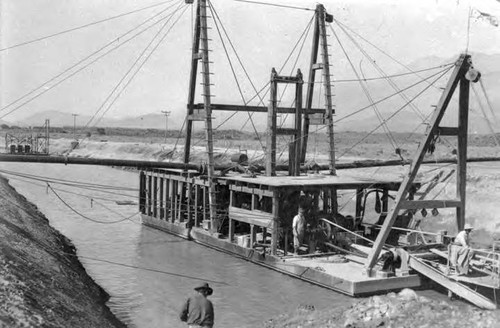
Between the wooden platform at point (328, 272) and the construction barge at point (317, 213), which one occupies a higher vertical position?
the construction barge at point (317, 213)

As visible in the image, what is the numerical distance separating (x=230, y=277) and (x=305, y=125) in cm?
1031

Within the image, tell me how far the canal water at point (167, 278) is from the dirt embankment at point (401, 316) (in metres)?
5.29

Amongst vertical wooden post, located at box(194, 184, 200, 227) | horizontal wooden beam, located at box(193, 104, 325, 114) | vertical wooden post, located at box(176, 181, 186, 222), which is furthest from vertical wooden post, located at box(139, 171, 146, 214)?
horizontal wooden beam, located at box(193, 104, 325, 114)

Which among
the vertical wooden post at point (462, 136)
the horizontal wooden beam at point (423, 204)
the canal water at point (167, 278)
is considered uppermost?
the vertical wooden post at point (462, 136)

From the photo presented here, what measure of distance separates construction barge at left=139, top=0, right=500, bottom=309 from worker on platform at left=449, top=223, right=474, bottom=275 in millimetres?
311

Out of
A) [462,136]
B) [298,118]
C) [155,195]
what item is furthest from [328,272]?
[155,195]

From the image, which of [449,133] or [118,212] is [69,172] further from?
[449,133]

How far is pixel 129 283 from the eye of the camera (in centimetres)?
1972

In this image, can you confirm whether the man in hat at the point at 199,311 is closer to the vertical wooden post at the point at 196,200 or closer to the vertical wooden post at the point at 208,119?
the vertical wooden post at the point at 208,119

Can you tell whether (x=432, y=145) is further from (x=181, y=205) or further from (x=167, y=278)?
(x=181, y=205)

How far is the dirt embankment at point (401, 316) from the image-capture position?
32.9ft

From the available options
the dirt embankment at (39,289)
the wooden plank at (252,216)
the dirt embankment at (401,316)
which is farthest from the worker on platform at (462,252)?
the dirt embankment at (39,289)

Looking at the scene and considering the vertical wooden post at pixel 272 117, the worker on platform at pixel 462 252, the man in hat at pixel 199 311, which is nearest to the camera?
the man in hat at pixel 199 311

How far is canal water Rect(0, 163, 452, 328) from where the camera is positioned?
55.2 feet
